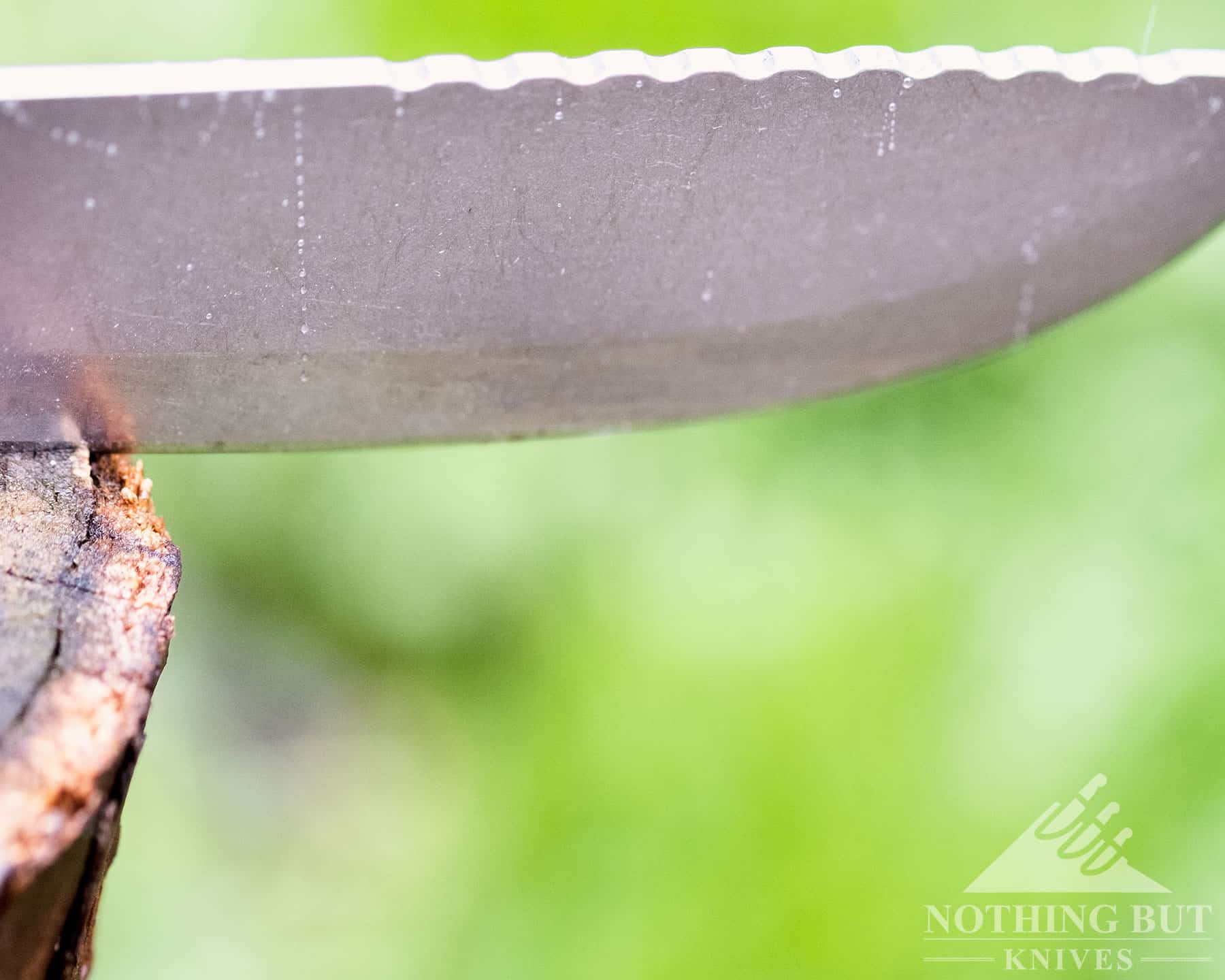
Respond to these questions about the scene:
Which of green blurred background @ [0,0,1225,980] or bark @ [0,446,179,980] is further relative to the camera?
green blurred background @ [0,0,1225,980]

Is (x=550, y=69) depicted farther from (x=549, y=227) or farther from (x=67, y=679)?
(x=67, y=679)

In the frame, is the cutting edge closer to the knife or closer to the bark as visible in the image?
the knife

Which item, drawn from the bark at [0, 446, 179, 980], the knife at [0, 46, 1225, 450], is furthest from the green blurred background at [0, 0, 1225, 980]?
the bark at [0, 446, 179, 980]

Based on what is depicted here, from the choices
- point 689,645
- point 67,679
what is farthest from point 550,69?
point 689,645

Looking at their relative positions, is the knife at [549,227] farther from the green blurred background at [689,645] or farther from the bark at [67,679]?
the green blurred background at [689,645]

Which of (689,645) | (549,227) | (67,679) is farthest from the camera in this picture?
(689,645)
